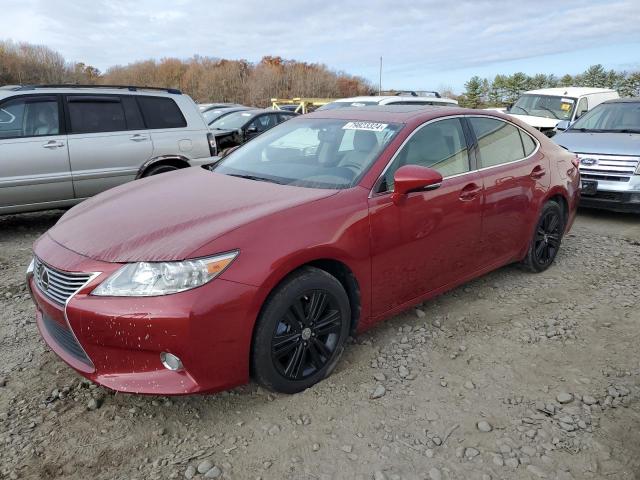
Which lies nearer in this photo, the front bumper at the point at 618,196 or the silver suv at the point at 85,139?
the silver suv at the point at 85,139

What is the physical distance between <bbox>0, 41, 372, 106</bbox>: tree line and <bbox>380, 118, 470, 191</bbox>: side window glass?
4933cm

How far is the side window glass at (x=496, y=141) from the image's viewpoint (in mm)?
3992

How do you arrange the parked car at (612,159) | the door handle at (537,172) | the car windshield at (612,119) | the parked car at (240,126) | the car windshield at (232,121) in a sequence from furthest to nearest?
the car windshield at (232,121), the parked car at (240,126), the car windshield at (612,119), the parked car at (612,159), the door handle at (537,172)

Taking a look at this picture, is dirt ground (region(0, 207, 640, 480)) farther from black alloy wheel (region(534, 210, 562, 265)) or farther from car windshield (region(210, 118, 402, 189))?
car windshield (region(210, 118, 402, 189))

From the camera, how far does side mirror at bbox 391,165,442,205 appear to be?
10.1 ft

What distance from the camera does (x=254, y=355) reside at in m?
2.60

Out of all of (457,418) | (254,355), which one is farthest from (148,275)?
(457,418)

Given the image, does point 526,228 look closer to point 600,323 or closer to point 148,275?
point 600,323

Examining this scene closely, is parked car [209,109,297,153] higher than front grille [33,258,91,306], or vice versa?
parked car [209,109,297,153]

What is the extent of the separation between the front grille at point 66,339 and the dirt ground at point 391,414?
1.11ft

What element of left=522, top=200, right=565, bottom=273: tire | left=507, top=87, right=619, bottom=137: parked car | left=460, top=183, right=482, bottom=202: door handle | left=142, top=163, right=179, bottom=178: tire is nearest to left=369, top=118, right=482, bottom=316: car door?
left=460, top=183, right=482, bottom=202: door handle

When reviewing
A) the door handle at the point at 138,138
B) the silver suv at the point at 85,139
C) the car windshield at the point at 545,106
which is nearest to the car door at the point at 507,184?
the silver suv at the point at 85,139

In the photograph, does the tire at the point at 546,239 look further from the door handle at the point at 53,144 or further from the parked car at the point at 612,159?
the door handle at the point at 53,144

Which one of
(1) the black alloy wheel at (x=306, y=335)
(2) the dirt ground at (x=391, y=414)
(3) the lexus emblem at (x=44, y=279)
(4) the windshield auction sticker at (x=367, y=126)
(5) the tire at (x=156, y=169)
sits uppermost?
(4) the windshield auction sticker at (x=367, y=126)
